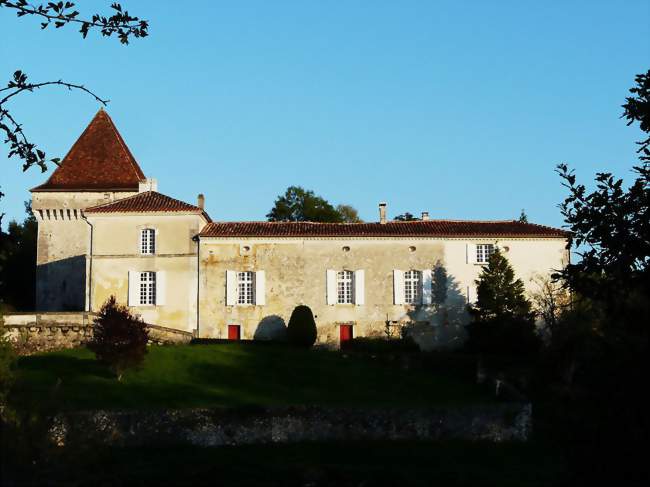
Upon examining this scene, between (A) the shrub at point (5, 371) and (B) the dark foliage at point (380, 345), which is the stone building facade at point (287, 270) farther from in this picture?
(A) the shrub at point (5, 371)

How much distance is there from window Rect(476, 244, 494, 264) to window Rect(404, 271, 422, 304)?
2588mm

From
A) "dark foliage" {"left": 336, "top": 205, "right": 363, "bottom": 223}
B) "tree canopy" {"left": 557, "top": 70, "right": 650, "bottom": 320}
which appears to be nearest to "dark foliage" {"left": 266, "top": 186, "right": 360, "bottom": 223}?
"dark foliage" {"left": 336, "top": 205, "right": 363, "bottom": 223}

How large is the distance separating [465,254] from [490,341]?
4327 millimetres

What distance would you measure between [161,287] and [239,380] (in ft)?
29.9

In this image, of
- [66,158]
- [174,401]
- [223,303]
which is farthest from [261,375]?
[66,158]

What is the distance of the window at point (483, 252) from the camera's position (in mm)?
38281

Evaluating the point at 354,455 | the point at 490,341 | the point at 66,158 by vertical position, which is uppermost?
the point at 66,158

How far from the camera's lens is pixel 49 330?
3478 cm

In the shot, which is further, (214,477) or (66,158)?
(66,158)

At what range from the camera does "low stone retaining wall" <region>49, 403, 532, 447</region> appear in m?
23.8

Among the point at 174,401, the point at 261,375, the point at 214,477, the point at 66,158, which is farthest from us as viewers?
the point at 66,158

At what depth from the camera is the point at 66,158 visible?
45219 mm

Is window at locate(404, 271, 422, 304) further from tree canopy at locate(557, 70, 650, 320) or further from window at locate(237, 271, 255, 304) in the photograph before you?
tree canopy at locate(557, 70, 650, 320)

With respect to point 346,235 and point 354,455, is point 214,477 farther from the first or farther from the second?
point 346,235
